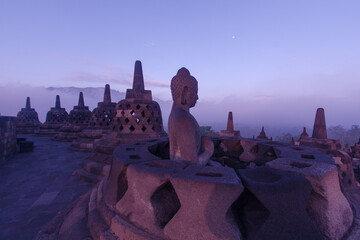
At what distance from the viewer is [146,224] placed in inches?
61.6

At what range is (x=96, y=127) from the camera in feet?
29.9

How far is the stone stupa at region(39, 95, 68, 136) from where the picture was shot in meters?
14.6

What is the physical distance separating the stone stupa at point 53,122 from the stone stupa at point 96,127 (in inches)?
289

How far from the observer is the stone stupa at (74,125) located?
1150 cm

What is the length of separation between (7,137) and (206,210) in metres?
9.43

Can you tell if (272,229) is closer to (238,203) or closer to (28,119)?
(238,203)

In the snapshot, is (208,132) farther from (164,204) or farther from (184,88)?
(164,204)

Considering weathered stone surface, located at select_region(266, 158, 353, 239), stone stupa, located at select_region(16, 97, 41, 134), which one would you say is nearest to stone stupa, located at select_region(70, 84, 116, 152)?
weathered stone surface, located at select_region(266, 158, 353, 239)

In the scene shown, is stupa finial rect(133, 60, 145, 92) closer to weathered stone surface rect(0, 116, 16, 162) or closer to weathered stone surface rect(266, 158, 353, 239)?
weathered stone surface rect(0, 116, 16, 162)

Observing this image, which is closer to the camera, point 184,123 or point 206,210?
point 206,210

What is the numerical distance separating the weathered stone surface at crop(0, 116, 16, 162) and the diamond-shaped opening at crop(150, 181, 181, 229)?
8.17 metres

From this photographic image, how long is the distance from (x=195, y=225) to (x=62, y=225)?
1.98m

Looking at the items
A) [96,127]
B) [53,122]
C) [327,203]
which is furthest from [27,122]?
[327,203]

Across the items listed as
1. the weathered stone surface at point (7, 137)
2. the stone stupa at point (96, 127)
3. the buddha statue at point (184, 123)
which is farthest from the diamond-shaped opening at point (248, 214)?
the weathered stone surface at point (7, 137)
